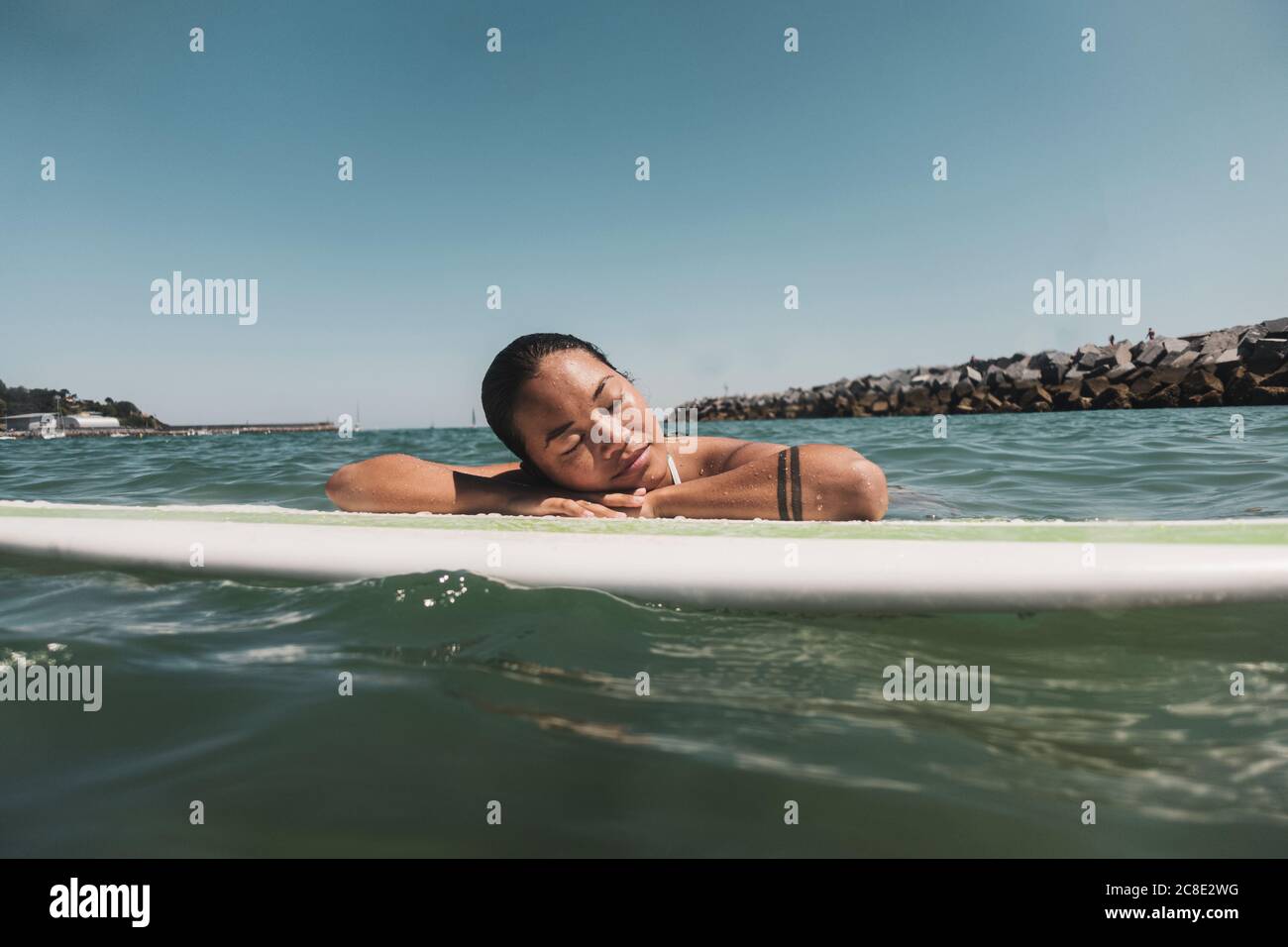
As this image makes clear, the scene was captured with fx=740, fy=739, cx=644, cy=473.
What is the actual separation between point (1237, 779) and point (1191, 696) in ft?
1.12

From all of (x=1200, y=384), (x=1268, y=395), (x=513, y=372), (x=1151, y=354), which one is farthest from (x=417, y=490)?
(x=1151, y=354)

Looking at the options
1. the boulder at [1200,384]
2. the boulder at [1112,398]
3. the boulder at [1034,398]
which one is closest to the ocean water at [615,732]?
the boulder at [1200,384]

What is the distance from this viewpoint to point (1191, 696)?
1470 millimetres

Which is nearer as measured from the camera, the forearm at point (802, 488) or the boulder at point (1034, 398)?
the forearm at point (802, 488)

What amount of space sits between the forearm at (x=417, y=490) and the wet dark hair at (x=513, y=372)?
0.72 feet

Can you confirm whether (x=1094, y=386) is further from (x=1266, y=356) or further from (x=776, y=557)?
(x=776, y=557)

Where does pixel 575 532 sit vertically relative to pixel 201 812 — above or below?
above

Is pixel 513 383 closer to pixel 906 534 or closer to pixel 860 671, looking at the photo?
pixel 906 534

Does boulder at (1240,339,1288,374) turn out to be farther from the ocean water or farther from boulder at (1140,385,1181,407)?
the ocean water

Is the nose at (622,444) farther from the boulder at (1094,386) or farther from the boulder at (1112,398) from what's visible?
the boulder at (1094,386)

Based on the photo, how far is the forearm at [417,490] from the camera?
9.70ft

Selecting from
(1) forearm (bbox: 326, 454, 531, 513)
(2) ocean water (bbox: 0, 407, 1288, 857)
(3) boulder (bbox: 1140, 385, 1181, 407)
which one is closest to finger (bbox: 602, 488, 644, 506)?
(1) forearm (bbox: 326, 454, 531, 513)
